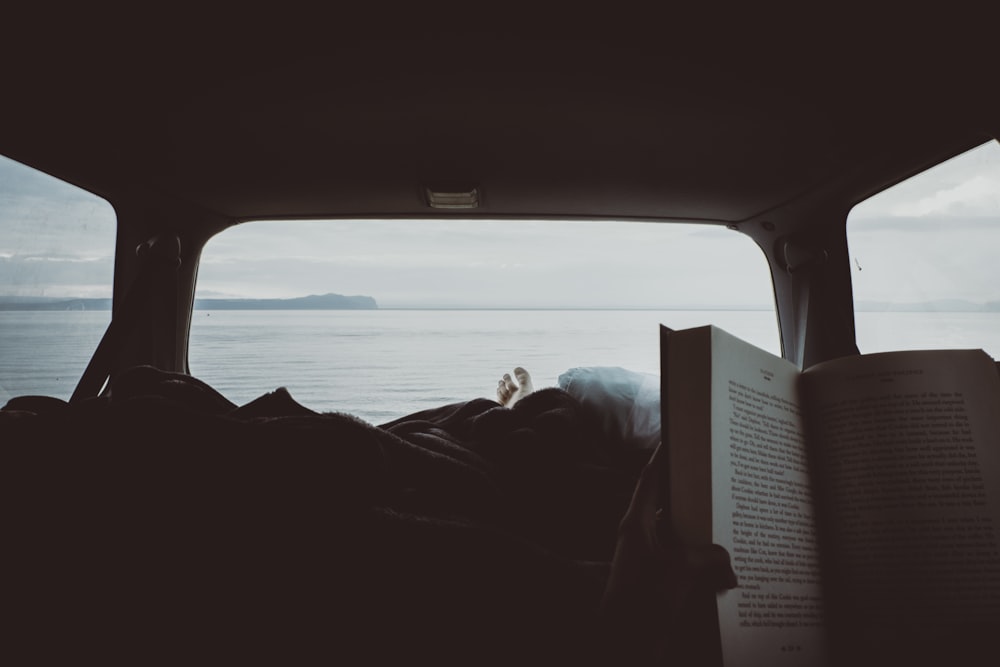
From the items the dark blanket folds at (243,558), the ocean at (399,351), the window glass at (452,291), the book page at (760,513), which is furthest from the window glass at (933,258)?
the dark blanket folds at (243,558)

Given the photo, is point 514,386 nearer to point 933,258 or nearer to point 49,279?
point 933,258

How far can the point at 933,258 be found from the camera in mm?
1491

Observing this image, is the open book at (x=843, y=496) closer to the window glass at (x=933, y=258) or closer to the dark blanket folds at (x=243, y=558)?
the dark blanket folds at (x=243, y=558)

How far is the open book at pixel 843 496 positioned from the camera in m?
0.45

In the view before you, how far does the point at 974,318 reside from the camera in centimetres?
143

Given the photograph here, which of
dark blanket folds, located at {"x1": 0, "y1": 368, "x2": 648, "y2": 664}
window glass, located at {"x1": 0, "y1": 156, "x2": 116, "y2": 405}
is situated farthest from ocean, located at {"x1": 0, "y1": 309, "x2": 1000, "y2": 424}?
dark blanket folds, located at {"x1": 0, "y1": 368, "x2": 648, "y2": 664}

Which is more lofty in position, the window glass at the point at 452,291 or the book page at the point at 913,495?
the window glass at the point at 452,291

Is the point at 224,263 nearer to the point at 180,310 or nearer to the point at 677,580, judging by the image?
the point at 180,310

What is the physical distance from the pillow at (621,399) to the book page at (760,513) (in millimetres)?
682

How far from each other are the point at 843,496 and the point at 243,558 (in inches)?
23.4

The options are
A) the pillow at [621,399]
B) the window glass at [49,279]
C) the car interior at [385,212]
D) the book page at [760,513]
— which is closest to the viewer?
the book page at [760,513]

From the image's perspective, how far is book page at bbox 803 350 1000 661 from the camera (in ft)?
1.59

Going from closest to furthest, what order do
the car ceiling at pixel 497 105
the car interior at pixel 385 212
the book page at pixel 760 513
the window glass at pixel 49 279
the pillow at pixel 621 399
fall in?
the book page at pixel 760 513 < the car interior at pixel 385 212 < the car ceiling at pixel 497 105 < the pillow at pixel 621 399 < the window glass at pixel 49 279

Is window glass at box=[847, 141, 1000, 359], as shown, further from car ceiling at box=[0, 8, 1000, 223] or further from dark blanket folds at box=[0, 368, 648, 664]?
dark blanket folds at box=[0, 368, 648, 664]
